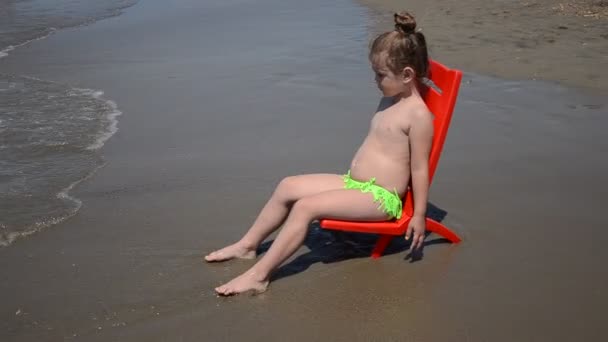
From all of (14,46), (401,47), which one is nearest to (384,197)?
(401,47)

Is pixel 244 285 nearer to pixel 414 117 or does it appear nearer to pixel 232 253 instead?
pixel 232 253

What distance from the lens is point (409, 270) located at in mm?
3131

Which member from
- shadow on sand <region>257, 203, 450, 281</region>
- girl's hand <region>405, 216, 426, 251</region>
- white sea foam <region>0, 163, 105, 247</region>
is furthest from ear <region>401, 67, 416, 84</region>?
white sea foam <region>0, 163, 105, 247</region>

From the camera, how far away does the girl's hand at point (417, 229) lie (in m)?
3.07

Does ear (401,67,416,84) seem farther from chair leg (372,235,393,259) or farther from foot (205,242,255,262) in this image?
foot (205,242,255,262)

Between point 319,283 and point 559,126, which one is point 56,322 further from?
point 559,126

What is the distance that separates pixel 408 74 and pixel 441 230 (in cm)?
78

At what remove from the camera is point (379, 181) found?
127 inches

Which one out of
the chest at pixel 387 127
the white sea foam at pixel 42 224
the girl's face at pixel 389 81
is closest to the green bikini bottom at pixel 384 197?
the chest at pixel 387 127

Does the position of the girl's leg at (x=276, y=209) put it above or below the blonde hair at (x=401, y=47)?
below

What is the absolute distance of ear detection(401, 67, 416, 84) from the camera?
3.15 meters

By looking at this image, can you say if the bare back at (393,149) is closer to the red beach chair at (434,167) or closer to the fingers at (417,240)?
the red beach chair at (434,167)

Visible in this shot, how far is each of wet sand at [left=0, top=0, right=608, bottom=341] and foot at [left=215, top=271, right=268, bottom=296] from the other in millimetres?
56

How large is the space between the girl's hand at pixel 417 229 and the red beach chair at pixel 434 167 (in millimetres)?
52
